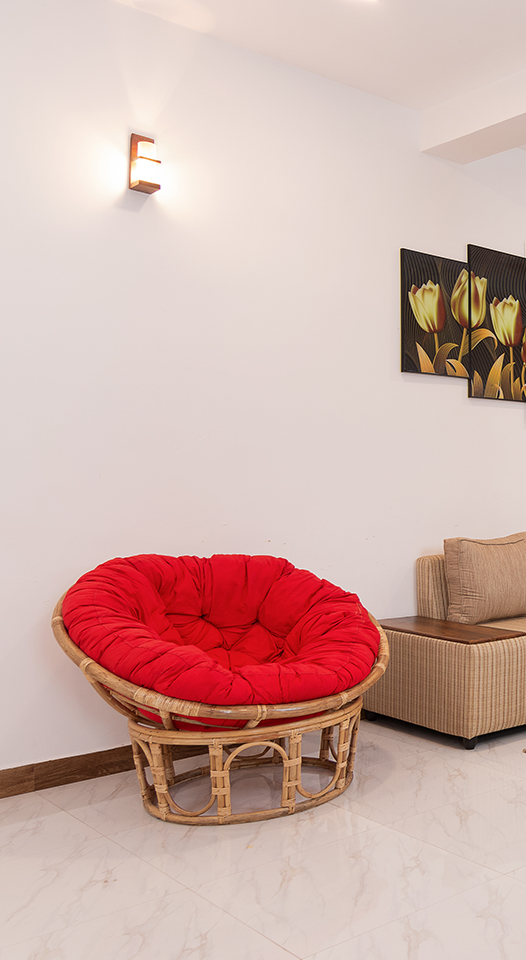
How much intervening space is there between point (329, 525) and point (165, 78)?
200 cm

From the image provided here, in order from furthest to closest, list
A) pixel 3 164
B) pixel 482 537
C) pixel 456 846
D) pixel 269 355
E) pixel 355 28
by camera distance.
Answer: pixel 482 537 → pixel 269 355 → pixel 355 28 → pixel 3 164 → pixel 456 846

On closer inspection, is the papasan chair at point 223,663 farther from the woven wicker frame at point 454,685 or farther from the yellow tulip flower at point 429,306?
the yellow tulip flower at point 429,306

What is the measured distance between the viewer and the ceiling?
2941 millimetres

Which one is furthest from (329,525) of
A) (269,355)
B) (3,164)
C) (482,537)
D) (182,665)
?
(3,164)

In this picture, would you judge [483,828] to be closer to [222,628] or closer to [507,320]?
[222,628]

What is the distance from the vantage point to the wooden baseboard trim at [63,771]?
8.70ft

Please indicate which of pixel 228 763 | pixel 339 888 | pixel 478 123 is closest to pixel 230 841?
→ pixel 228 763

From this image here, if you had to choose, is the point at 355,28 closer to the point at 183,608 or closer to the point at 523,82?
the point at 523,82

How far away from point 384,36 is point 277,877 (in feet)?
10.3

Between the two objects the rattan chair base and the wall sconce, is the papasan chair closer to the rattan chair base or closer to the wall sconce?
the rattan chair base

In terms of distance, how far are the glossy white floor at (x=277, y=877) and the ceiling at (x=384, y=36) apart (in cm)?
292

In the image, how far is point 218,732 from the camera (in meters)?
2.30

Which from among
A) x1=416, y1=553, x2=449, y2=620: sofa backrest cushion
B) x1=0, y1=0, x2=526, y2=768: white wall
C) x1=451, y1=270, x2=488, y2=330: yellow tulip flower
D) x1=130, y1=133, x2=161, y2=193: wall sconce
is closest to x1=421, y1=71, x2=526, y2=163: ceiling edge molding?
x1=0, y1=0, x2=526, y2=768: white wall

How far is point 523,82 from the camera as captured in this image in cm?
343
